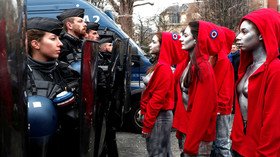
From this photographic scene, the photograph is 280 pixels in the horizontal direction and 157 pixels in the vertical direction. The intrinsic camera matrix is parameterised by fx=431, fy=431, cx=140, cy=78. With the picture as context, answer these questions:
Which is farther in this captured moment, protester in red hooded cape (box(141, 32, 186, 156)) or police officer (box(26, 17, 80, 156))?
protester in red hooded cape (box(141, 32, 186, 156))

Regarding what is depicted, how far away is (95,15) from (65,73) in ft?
16.4

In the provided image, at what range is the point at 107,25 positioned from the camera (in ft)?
26.9

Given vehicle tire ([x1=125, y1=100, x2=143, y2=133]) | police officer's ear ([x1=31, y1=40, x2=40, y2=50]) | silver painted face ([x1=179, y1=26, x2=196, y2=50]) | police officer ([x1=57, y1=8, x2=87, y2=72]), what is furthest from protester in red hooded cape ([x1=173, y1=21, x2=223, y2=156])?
vehicle tire ([x1=125, y1=100, x2=143, y2=133])

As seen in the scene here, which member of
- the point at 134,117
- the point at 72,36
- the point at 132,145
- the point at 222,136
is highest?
the point at 72,36

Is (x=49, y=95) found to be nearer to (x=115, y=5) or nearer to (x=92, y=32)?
(x=92, y=32)

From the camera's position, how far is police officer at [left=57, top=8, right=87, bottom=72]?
4.33m

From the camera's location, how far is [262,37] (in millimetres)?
2680

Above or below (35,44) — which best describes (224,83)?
below

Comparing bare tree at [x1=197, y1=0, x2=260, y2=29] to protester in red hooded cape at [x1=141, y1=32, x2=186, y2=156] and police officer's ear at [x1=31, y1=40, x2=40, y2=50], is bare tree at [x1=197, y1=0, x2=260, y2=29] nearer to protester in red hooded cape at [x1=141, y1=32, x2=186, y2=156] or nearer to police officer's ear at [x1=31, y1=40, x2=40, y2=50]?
protester in red hooded cape at [x1=141, y1=32, x2=186, y2=156]

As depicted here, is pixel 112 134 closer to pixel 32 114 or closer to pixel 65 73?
pixel 65 73

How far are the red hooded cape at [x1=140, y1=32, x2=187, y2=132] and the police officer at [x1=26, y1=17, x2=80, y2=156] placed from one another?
48.0 inches

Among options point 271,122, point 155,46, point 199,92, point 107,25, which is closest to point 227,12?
point 107,25

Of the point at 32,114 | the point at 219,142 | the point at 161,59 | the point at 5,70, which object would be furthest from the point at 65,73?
the point at 219,142

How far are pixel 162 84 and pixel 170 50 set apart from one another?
41 cm
